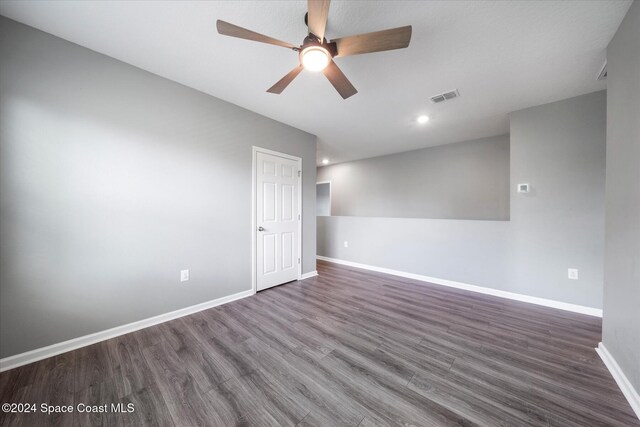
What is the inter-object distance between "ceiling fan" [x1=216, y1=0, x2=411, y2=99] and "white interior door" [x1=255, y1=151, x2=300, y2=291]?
1.80m

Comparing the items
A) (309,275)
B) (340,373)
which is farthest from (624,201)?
(309,275)

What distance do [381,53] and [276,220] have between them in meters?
2.44

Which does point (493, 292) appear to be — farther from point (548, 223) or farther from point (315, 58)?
point (315, 58)

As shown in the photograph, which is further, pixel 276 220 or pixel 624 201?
pixel 276 220

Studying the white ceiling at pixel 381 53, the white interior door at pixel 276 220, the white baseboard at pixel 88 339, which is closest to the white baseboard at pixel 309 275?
the white interior door at pixel 276 220

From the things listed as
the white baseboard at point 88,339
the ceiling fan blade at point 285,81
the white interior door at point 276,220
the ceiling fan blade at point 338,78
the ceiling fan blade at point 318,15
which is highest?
the ceiling fan blade at point 318,15

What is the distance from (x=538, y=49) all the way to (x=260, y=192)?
3219 millimetres

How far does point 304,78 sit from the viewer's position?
2.32 metres

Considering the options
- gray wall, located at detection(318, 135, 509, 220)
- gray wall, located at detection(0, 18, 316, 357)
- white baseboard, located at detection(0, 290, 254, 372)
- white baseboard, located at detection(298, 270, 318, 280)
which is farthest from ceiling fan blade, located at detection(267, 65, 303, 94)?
gray wall, located at detection(318, 135, 509, 220)

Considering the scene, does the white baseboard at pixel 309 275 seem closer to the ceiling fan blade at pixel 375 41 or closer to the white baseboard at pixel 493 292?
the white baseboard at pixel 493 292

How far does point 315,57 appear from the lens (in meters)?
1.55

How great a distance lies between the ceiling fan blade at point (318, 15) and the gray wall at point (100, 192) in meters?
1.80

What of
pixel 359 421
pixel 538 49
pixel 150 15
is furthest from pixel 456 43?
pixel 359 421

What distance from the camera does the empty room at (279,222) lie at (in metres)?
1.43
